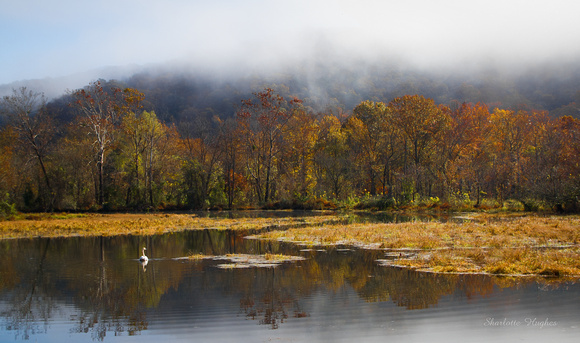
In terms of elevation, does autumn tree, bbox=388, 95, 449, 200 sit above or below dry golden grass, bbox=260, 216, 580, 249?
above

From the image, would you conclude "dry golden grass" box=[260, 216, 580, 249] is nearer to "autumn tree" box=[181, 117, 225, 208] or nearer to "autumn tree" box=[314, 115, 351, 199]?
"autumn tree" box=[314, 115, 351, 199]

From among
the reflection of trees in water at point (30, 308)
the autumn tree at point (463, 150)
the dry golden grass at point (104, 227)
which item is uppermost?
the autumn tree at point (463, 150)

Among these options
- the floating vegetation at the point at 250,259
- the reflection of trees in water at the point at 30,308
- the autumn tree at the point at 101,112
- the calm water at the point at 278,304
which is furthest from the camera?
the autumn tree at the point at 101,112

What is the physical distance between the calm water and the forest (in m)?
35.6

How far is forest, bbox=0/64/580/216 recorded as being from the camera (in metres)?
55.4

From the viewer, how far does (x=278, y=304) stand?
39.9 ft

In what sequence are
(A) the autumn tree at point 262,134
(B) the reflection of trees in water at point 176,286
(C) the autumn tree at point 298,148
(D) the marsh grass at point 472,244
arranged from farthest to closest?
(C) the autumn tree at point 298,148
(A) the autumn tree at point 262,134
(D) the marsh grass at point 472,244
(B) the reflection of trees in water at point 176,286

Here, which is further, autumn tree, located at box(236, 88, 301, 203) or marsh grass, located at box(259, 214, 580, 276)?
autumn tree, located at box(236, 88, 301, 203)

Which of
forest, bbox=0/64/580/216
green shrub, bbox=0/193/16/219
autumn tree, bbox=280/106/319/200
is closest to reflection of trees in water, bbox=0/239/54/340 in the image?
green shrub, bbox=0/193/16/219

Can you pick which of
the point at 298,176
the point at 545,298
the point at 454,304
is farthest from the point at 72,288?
the point at 298,176

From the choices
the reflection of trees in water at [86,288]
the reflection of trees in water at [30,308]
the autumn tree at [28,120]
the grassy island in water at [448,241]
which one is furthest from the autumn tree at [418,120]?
the reflection of trees in water at [30,308]

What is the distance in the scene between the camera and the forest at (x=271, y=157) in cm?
5538

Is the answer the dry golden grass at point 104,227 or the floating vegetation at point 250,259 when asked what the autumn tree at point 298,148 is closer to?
the dry golden grass at point 104,227

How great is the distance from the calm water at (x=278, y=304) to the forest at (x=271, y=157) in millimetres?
35590
